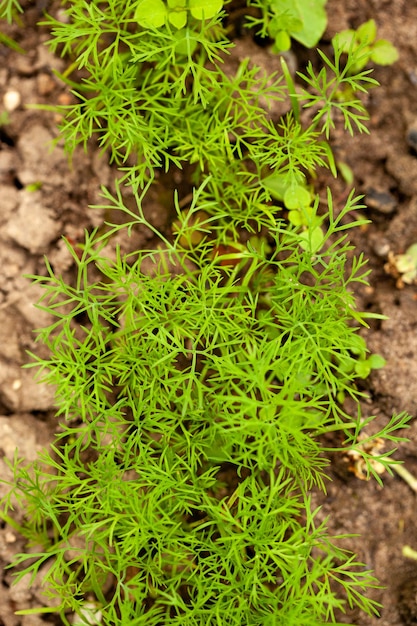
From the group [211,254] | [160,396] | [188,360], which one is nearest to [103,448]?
[160,396]

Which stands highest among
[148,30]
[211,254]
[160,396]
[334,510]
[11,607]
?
[148,30]

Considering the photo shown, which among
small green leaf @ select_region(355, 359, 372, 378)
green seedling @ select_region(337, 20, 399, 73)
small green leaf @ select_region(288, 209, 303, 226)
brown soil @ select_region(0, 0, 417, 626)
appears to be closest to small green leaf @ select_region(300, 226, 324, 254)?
small green leaf @ select_region(288, 209, 303, 226)

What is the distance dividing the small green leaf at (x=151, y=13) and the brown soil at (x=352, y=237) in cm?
41

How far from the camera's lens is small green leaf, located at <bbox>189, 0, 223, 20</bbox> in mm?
2068

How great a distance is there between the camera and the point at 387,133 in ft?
8.17

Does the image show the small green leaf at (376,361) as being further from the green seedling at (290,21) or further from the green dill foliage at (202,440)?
the green seedling at (290,21)

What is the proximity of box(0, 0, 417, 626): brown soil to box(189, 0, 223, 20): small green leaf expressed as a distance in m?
0.34

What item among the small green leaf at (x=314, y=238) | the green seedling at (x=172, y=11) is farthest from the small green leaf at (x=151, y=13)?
the small green leaf at (x=314, y=238)

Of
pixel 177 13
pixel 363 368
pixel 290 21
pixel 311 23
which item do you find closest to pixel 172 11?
pixel 177 13

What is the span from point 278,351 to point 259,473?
47 cm

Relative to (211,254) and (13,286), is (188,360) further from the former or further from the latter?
(13,286)

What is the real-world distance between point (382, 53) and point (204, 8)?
0.74 meters

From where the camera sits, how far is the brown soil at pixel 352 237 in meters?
2.31

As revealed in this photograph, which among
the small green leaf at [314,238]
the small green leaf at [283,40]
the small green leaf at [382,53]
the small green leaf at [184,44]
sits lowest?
the small green leaf at [314,238]
